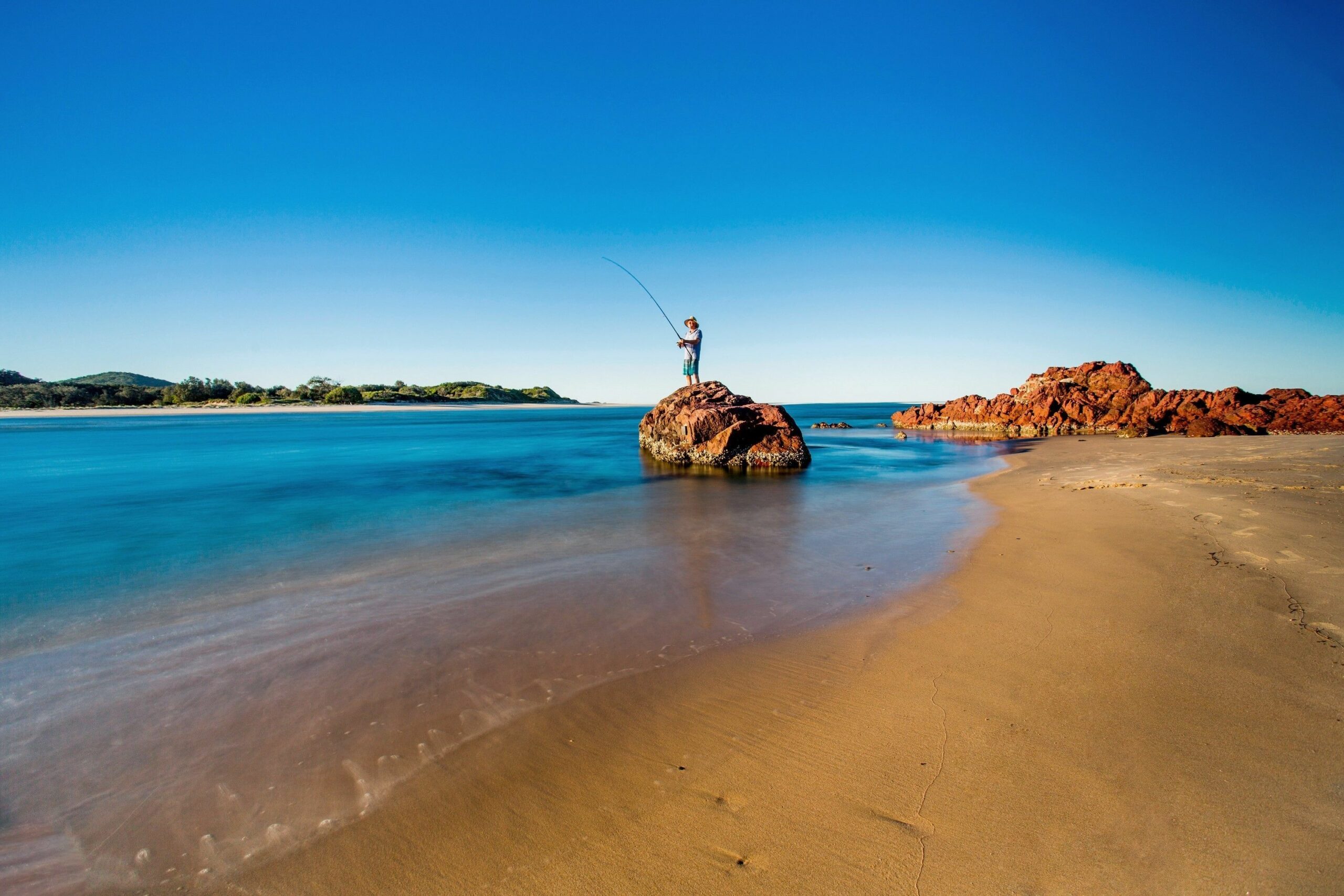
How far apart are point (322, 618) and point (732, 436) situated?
1307 centimetres

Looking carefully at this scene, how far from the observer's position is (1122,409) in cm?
2864

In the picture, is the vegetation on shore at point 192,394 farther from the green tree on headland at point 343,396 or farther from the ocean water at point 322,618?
the ocean water at point 322,618

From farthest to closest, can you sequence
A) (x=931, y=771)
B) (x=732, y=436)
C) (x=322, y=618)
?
(x=732, y=436) < (x=322, y=618) < (x=931, y=771)

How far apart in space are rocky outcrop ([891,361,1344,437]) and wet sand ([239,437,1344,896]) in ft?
82.3

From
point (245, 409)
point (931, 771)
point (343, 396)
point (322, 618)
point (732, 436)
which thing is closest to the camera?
point (931, 771)

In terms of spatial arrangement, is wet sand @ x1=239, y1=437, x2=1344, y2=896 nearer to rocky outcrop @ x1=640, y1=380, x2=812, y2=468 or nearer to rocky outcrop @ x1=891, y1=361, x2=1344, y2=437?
rocky outcrop @ x1=640, y1=380, x2=812, y2=468

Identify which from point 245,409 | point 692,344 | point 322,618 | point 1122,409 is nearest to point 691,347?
point 692,344

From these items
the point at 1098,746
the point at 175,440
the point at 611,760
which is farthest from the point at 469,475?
the point at 175,440

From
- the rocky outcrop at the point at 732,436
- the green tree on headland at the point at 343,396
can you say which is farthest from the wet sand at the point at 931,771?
the green tree on headland at the point at 343,396

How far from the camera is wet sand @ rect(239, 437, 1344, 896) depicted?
221 centimetres

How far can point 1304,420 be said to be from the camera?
22156mm

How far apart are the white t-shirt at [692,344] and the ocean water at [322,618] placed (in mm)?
5157

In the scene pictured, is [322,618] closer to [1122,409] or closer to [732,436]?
[732,436]

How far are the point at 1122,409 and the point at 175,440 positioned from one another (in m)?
48.7
